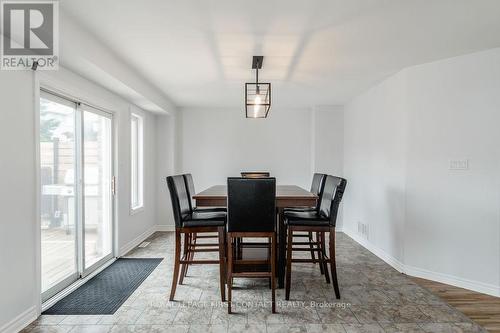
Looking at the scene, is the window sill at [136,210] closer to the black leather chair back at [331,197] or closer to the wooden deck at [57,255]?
the wooden deck at [57,255]

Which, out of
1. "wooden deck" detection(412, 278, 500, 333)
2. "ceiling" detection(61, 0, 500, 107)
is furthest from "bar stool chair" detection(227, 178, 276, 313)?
"wooden deck" detection(412, 278, 500, 333)

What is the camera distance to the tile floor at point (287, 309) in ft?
7.41

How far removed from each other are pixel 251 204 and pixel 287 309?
3.12ft

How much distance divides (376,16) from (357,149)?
288 cm

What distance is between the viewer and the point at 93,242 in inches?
136

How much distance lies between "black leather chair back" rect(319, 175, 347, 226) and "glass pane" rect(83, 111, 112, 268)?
2.55 m

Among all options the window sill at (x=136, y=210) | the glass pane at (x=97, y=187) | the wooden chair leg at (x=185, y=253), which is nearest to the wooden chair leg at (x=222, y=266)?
the wooden chair leg at (x=185, y=253)

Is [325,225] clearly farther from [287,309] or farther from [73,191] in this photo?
[73,191]

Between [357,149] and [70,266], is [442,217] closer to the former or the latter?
[357,149]

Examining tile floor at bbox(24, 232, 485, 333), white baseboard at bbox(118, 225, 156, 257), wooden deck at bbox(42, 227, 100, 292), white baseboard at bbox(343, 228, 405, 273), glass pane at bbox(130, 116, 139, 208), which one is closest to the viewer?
tile floor at bbox(24, 232, 485, 333)

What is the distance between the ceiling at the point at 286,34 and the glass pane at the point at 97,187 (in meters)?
0.86

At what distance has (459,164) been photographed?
2977 millimetres

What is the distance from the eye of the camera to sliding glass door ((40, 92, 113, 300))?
2.62 metres

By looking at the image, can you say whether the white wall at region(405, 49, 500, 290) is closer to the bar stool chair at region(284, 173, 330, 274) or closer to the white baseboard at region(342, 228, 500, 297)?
the white baseboard at region(342, 228, 500, 297)
